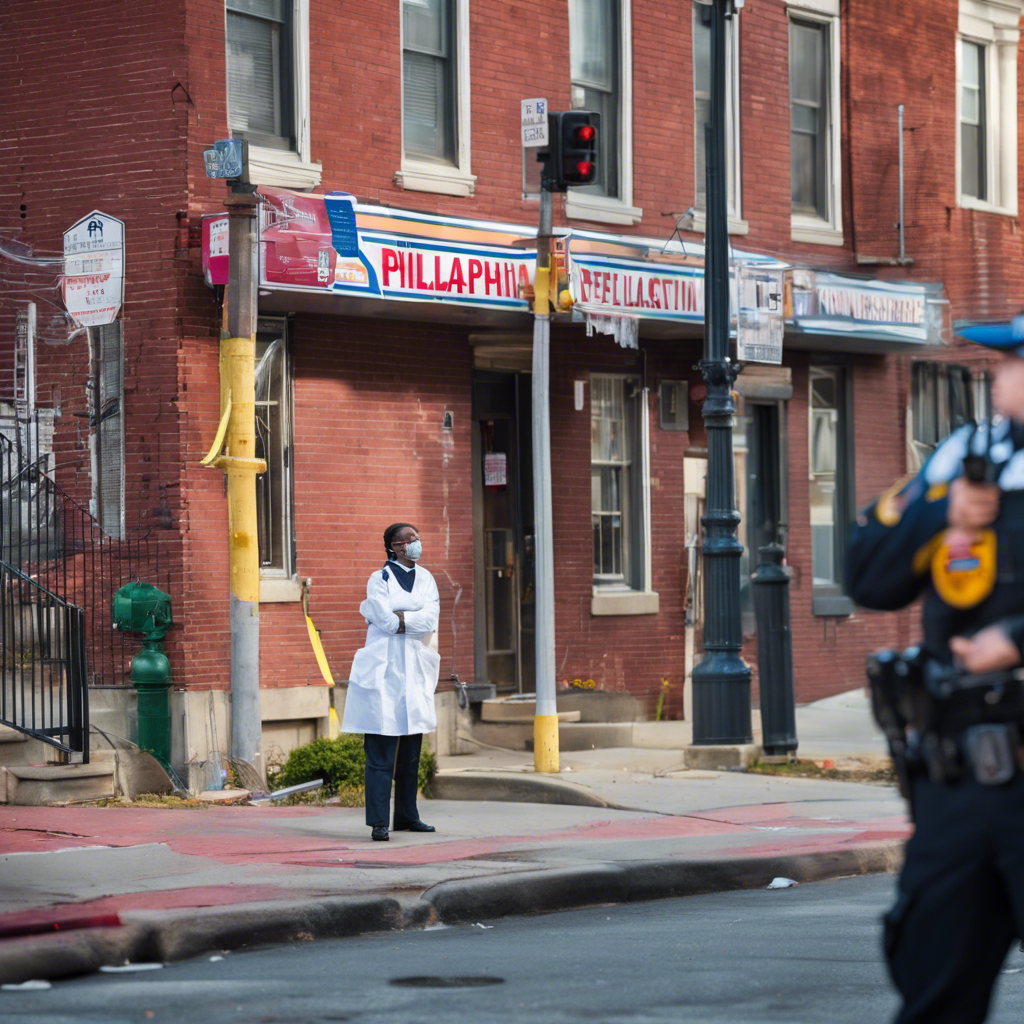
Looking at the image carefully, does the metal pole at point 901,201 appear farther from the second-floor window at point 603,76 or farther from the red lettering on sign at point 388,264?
the red lettering on sign at point 388,264

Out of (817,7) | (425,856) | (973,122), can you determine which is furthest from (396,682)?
(973,122)

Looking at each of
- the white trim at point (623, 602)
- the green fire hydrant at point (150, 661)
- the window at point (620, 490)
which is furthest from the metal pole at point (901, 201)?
the green fire hydrant at point (150, 661)

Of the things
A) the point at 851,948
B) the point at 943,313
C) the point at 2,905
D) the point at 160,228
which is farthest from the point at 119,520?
the point at 943,313

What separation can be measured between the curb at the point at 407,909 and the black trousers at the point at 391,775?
5.49ft

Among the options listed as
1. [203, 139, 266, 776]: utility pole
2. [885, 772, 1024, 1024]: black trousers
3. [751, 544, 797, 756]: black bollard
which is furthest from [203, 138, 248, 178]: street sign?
[885, 772, 1024, 1024]: black trousers

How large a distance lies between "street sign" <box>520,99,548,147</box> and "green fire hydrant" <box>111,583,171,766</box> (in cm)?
424

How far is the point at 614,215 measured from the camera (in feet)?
54.4

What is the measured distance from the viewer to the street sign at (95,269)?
1376 centimetres

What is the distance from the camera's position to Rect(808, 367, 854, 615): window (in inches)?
759

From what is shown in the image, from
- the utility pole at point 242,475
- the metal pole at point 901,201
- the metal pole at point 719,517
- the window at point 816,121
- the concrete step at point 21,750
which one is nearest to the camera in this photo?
the concrete step at point 21,750

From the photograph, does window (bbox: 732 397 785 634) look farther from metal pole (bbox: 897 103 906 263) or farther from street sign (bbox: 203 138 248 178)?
street sign (bbox: 203 138 248 178)

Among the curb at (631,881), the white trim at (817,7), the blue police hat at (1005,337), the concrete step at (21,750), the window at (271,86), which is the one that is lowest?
the curb at (631,881)

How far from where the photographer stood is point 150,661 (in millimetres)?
13195

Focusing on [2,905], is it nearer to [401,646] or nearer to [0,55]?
[401,646]
